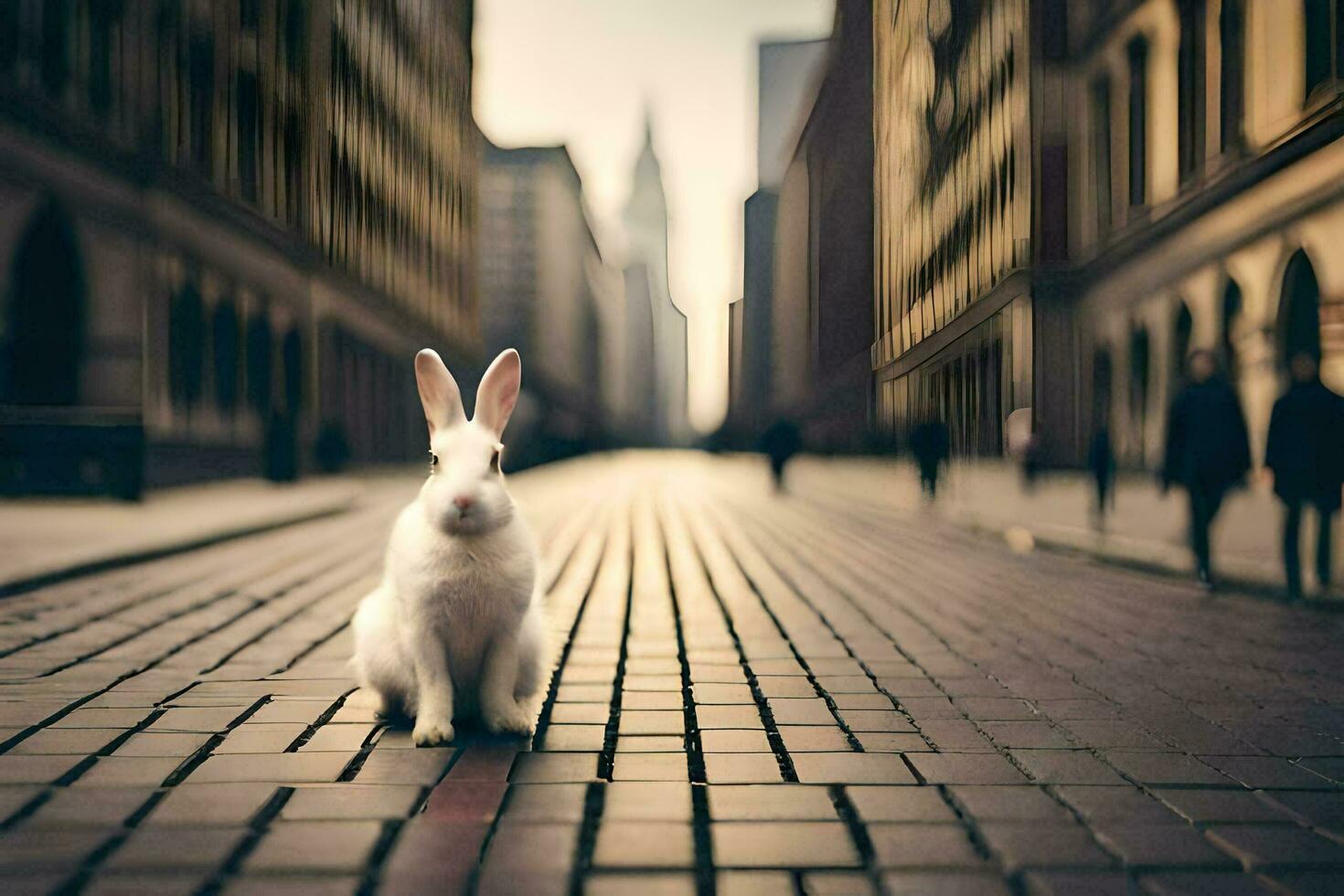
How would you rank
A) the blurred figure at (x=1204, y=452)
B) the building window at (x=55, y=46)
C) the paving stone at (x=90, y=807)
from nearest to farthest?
the paving stone at (x=90, y=807)
the blurred figure at (x=1204, y=452)
the building window at (x=55, y=46)

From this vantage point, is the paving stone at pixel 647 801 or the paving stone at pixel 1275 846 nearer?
the paving stone at pixel 1275 846

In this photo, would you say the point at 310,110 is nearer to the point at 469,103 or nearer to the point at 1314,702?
the point at 469,103

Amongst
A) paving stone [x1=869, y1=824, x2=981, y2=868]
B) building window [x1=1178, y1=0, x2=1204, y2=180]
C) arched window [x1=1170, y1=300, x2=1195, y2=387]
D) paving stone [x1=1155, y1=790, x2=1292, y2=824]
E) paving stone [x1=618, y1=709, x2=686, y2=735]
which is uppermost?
building window [x1=1178, y1=0, x2=1204, y2=180]

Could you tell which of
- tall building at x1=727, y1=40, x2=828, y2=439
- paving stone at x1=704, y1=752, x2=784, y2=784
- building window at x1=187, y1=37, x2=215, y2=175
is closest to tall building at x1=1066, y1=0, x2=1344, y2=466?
tall building at x1=727, y1=40, x2=828, y2=439

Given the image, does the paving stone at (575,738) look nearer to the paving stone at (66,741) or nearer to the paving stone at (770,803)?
the paving stone at (770,803)

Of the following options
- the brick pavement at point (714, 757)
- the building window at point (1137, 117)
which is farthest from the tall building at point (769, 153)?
the brick pavement at point (714, 757)

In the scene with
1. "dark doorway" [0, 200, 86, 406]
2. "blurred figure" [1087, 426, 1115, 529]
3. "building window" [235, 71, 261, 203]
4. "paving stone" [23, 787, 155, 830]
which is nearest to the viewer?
"paving stone" [23, 787, 155, 830]

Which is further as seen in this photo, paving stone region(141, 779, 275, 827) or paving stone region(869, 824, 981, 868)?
paving stone region(141, 779, 275, 827)

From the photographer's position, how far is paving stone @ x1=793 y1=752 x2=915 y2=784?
3.32 m

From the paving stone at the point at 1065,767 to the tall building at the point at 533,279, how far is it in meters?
2.81

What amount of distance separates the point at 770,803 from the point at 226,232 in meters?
5.09

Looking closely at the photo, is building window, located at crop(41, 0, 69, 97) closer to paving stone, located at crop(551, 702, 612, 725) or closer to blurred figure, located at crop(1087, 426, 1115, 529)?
paving stone, located at crop(551, 702, 612, 725)

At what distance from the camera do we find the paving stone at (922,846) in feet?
8.77

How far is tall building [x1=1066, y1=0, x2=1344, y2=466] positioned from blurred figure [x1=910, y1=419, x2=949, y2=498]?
431mm
